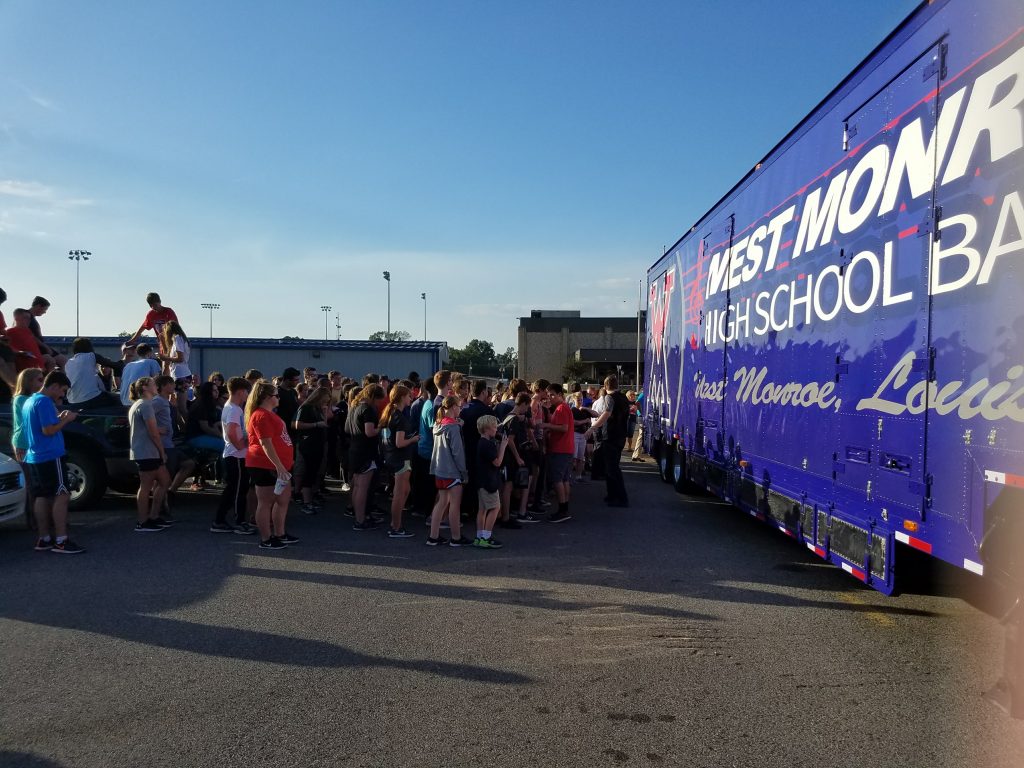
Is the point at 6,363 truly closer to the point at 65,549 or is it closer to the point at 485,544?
the point at 65,549

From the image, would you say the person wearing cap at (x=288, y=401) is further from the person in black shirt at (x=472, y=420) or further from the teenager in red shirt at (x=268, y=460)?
the person in black shirt at (x=472, y=420)

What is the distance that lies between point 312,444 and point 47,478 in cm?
317

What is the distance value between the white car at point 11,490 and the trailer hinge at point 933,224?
8650 mm

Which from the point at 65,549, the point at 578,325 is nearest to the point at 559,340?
the point at 578,325

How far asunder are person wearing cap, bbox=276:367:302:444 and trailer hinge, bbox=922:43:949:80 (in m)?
7.60

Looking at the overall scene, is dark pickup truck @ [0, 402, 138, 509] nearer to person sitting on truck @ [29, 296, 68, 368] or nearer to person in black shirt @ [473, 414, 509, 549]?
person sitting on truck @ [29, 296, 68, 368]

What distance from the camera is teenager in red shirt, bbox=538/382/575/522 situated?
9.73 metres

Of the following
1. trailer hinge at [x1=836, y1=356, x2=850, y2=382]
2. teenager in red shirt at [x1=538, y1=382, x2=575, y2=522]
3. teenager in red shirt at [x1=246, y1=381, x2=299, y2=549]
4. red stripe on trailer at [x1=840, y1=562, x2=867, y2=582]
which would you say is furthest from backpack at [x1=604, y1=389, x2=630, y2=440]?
red stripe on trailer at [x1=840, y1=562, x2=867, y2=582]

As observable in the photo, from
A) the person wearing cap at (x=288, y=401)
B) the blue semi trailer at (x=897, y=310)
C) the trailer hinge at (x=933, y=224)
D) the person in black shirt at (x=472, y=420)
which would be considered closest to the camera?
the blue semi trailer at (x=897, y=310)

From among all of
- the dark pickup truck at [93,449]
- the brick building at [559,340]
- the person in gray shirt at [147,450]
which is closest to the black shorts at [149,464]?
the person in gray shirt at [147,450]

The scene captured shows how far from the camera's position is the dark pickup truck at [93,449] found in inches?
370

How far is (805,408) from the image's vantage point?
5941mm

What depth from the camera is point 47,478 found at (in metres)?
6.96

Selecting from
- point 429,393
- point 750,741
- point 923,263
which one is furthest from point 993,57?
point 429,393
